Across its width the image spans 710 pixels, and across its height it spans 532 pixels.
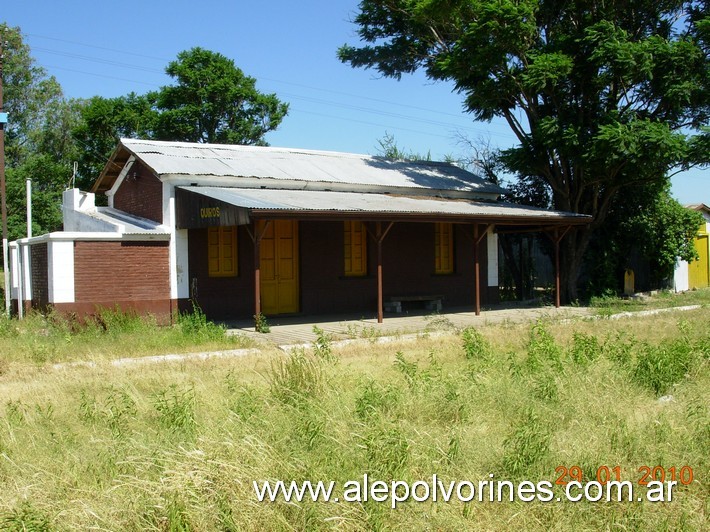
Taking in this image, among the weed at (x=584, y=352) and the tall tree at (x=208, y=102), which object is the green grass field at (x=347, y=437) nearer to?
the weed at (x=584, y=352)

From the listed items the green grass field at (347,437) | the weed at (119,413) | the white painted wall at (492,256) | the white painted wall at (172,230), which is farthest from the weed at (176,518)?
the white painted wall at (492,256)

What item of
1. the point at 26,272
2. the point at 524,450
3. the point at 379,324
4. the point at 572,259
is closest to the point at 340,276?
the point at 379,324

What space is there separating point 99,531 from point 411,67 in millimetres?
21847

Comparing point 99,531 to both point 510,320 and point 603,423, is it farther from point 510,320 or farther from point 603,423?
point 510,320

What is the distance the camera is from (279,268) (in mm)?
Result: 16906

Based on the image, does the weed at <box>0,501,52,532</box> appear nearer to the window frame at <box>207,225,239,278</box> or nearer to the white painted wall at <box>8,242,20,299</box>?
the window frame at <box>207,225,239,278</box>

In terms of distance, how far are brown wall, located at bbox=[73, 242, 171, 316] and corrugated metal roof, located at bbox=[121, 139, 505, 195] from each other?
5.97 feet

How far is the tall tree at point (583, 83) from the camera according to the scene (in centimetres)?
1758

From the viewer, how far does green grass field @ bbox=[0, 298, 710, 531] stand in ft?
14.0

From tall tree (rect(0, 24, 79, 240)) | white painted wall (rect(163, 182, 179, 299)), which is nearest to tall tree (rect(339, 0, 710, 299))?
white painted wall (rect(163, 182, 179, 299))

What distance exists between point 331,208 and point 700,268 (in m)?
18.2

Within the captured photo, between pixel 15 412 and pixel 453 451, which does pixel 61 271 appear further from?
pixel 453 451

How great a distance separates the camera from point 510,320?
16.0m

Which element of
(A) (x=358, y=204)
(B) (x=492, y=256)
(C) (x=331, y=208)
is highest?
(A) (x=358, y=204)
